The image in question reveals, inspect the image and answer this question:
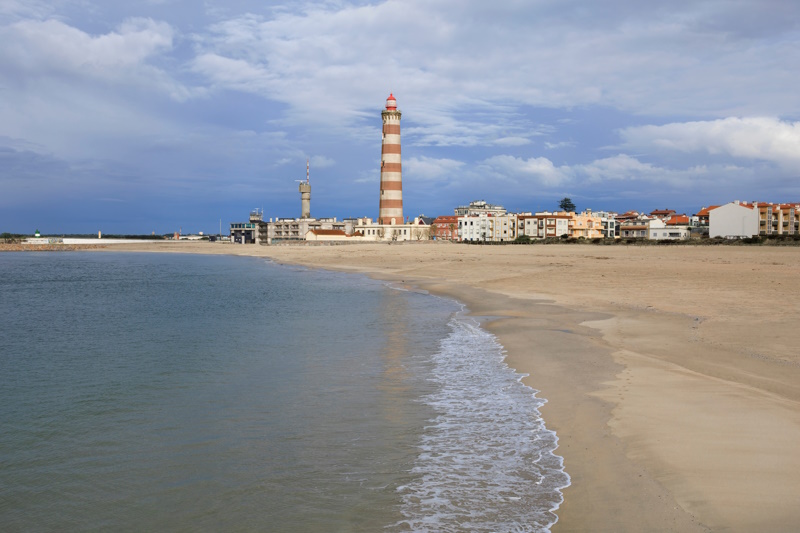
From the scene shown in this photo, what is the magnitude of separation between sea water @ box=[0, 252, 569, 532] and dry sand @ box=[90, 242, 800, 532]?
43 centimetres

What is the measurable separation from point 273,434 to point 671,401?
4.56m

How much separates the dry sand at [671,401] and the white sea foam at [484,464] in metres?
0.22

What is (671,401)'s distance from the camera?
7.07 m

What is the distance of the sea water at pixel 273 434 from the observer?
478 cm

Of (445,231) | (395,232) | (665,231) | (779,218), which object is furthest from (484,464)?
(445,231)

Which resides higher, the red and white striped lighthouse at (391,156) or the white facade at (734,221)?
the red and white striped lighthouse at (391,156)

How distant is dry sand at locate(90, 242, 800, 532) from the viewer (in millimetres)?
4422

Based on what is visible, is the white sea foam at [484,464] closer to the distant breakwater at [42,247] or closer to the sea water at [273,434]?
the sea water at [273,434]

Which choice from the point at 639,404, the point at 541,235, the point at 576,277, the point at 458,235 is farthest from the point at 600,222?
the point at 639,404

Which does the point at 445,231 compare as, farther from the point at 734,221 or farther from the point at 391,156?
the point at 734,221

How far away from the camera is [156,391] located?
8.91 metres

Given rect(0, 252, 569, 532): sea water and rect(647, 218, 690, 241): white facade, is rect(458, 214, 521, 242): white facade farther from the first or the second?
rect(0, 252, 569, 532): sea water

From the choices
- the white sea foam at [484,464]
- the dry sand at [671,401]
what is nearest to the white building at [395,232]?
the dry sand at [671,401]

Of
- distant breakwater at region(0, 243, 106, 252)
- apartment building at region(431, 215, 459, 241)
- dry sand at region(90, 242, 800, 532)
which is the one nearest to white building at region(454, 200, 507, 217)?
apartment building at region(431, 215, 459, 241)
